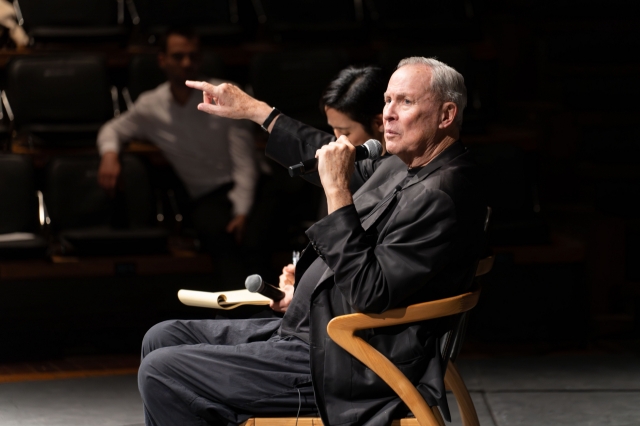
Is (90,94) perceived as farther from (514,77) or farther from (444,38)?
(514,77)

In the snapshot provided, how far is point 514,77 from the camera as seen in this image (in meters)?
4.88

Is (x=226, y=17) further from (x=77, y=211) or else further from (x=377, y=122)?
(x=377, y=122)

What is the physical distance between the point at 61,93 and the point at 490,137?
1.81 m

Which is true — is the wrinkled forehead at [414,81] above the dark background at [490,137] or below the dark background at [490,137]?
above

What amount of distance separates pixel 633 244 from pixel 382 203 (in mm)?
2310

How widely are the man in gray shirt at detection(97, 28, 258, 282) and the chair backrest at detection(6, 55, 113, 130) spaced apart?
32cm

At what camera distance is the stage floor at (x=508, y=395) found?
9.33ft

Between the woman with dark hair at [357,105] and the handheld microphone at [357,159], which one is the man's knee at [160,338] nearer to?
the handheld microphone at [357,159]

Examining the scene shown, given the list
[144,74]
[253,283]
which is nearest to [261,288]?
[253,283]

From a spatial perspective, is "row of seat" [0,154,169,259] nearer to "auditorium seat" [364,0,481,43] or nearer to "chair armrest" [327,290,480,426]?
"auditorium seat" [364,0,481,43]

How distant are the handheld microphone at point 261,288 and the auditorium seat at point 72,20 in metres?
2.57

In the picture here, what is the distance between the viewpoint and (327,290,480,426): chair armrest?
1.81 metres

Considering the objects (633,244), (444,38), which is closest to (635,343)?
(633,244)

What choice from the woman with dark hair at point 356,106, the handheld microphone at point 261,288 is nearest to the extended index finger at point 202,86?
the woman with dark hair at point 356,106
